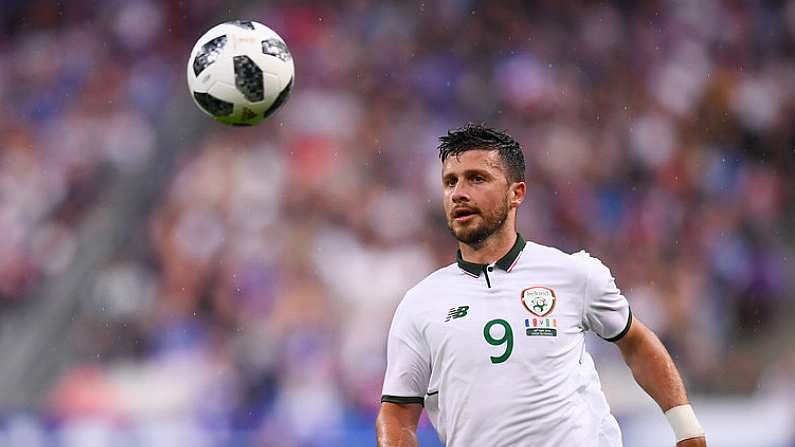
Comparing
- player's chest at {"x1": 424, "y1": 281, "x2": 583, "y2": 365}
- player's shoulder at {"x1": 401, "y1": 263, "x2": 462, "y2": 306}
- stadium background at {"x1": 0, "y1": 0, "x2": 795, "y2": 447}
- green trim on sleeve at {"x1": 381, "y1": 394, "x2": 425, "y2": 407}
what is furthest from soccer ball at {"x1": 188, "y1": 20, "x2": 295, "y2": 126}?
stadium background at {"x1": 0, "y1": 0, "x2": 795, "y2": 447}

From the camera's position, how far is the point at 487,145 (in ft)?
14.6

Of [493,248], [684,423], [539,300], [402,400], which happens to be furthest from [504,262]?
[684,423]

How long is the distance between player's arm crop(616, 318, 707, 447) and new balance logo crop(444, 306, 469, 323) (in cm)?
61

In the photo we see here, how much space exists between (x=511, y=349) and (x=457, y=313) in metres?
0.24

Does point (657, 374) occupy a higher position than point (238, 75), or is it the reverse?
point (238, 75)

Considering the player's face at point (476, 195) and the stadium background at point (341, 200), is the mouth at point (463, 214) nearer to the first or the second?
the player's face at point (476, 195)

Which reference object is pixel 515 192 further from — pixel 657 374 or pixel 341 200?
pixel 341 200

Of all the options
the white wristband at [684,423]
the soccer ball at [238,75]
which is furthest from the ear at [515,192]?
the soccer ball at [238,75]

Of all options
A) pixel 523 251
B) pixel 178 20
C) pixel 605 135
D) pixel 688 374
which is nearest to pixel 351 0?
pixel 178 20

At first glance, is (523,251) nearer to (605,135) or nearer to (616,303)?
(616,303)

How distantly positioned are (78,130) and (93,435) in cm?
364

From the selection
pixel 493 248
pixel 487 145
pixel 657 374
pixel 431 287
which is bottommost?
pixel 657 374

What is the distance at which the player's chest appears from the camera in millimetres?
4250

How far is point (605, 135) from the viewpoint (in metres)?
11.4
